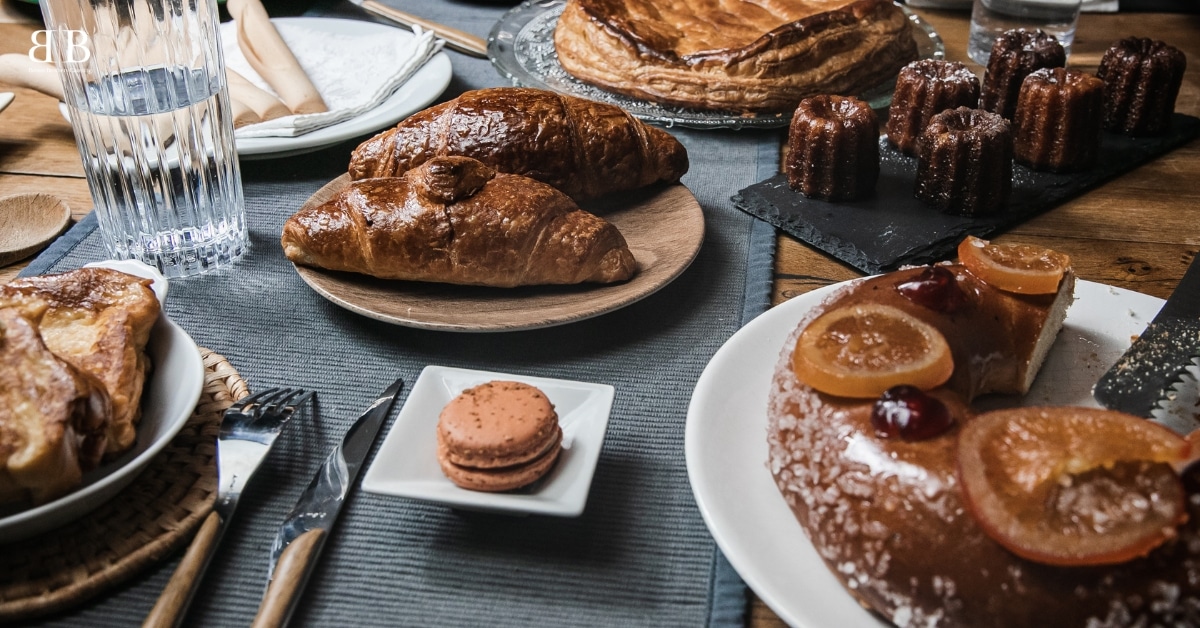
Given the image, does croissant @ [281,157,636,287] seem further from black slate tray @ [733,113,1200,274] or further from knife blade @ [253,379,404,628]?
black slate tray @ [733,113,1200,274]

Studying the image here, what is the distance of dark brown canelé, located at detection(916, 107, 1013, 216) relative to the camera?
189 centimetres

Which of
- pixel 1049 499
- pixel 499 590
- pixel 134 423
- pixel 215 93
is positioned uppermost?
pixel 215 93

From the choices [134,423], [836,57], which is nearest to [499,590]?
[134,423]

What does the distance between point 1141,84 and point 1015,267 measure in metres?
1.28

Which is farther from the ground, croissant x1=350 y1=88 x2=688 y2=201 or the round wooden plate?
croissant x1=350 y1=88 x2=688 y2=201

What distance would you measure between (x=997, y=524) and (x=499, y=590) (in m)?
0.55

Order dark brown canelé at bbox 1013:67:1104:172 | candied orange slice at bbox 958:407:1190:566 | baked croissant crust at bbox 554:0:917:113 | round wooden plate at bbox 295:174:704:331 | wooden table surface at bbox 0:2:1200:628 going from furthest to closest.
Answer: baked croissant crust at bbox 554:0:917:113 < dark brown canelé at bbox 1013:67:1104:172 < wooden table surface at bbox 0:2:1200:628 < round wooden plate at bbox 295:174:704:331 < candied orange slice at bbox 958:407:1190:566

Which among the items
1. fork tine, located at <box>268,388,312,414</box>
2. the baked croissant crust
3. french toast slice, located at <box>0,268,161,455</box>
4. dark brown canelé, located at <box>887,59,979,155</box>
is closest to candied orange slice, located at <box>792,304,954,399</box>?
fork tine, located at <box>268,388,312,414</box>

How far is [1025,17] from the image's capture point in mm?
2658

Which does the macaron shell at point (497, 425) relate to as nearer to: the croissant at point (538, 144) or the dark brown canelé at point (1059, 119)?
the croissant at point (538, 144)

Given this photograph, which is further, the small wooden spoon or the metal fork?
the small wooden spoon

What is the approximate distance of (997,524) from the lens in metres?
0.89

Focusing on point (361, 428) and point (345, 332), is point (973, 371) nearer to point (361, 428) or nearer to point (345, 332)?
point (361, 428)

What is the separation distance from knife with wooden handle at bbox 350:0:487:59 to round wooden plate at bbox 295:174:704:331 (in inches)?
43.0
